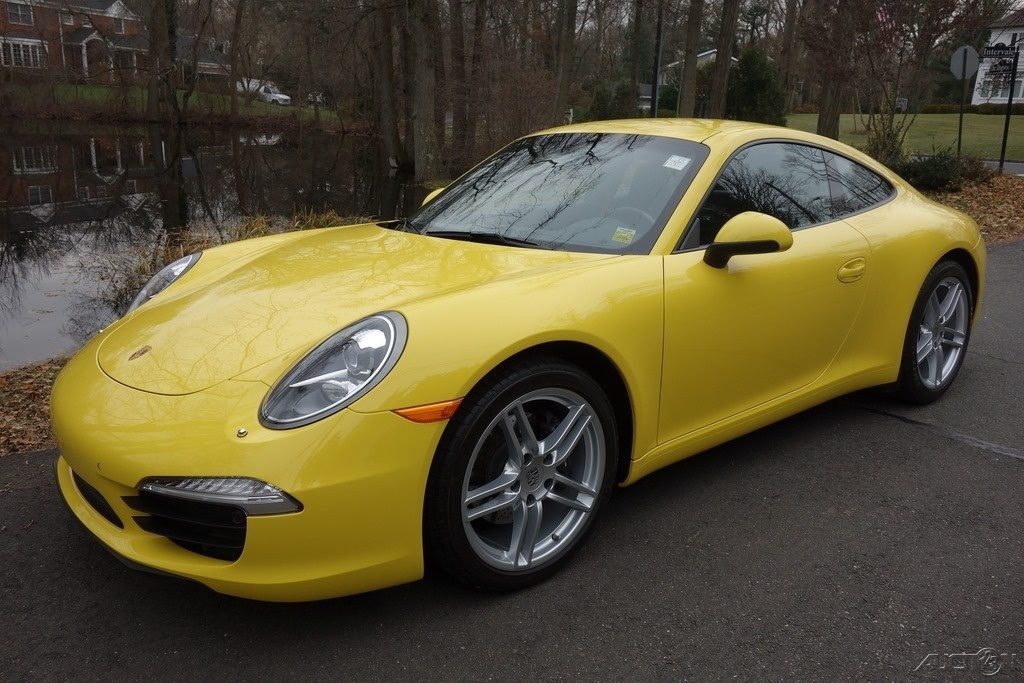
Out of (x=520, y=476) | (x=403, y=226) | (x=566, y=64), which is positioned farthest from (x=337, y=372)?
(x=566, y=64)

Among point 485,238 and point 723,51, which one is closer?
point 485,238

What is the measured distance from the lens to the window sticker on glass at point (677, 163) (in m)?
3.22

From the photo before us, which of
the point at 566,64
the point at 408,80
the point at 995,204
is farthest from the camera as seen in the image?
the point at 408,80

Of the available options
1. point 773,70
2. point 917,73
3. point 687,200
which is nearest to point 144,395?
point 687,200

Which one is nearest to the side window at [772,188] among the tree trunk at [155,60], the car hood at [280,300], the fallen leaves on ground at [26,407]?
the car hood at [280,300]

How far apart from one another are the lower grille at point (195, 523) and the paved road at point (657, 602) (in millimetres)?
339

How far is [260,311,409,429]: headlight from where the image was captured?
2172 mm

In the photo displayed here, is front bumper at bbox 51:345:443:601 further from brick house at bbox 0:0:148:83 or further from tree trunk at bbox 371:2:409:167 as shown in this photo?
brick house at bbox 0:0:148:83

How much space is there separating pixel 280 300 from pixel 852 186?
2.70 m

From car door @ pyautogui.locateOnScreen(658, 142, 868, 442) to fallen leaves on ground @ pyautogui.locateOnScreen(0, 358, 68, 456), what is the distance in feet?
9.47

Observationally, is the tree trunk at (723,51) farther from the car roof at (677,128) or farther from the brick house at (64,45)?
the brick house at (64,45)

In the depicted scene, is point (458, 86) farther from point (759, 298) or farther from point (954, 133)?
point (954, 133)

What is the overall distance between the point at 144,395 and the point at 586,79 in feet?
139

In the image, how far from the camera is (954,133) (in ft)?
111
